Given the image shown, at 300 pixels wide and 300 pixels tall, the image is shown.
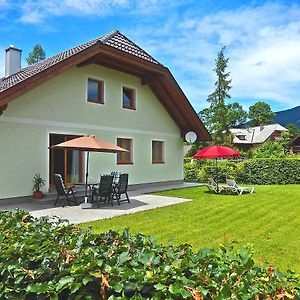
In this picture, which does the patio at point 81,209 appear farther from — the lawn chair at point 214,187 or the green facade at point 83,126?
the lawn chair at point 214,187

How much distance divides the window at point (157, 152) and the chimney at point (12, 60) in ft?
26.0

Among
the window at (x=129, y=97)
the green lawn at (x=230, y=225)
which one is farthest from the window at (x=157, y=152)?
the green lawn at (x=230, y=225)

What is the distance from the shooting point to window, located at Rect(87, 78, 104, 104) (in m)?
13.5

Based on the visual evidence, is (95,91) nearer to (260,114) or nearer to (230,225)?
(230,225)

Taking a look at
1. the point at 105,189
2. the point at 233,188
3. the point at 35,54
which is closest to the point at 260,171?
the point at 233,188

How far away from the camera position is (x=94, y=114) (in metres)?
13.4

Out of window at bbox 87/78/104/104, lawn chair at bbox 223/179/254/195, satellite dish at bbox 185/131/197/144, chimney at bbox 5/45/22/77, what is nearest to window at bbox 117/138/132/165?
window at bbox 87/78/104/104

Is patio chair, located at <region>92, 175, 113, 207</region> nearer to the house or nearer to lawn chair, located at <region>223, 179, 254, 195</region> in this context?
the house

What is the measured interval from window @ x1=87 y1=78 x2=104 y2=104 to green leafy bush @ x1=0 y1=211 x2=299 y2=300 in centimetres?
1157

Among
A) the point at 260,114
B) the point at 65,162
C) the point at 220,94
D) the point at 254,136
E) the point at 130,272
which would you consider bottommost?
the point at 130,272

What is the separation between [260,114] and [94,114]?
71103mm

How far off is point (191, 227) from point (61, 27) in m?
11.6

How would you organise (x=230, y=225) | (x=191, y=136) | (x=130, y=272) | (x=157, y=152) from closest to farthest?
(x=130, y=272)
(x=230, y=225)
(x=157, y=152)
(x=191, y=136)

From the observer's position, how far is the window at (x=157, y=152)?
16.6 metres
